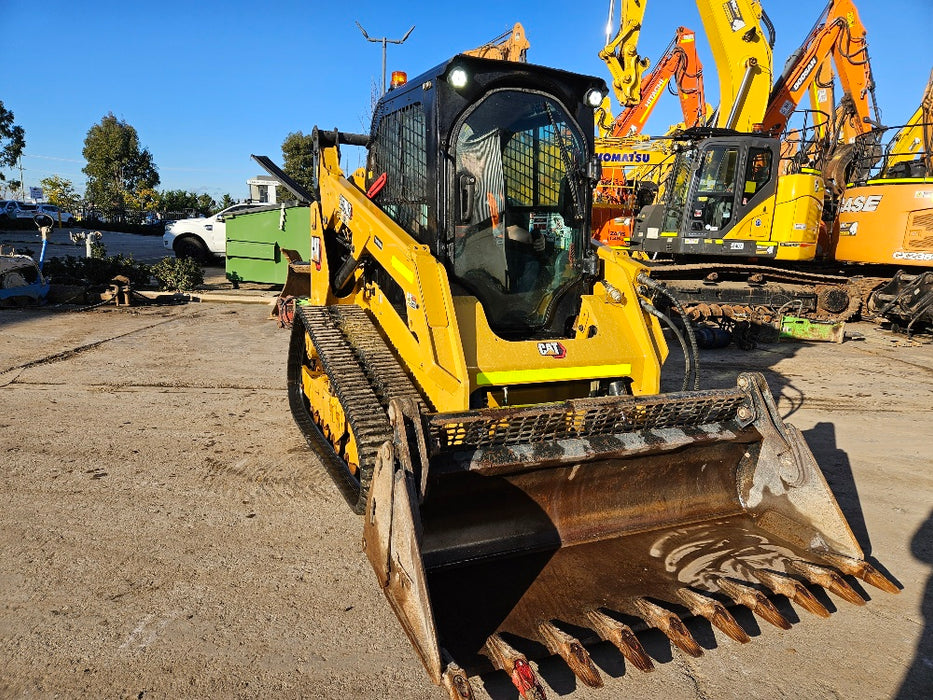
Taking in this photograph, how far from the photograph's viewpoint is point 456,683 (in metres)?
2.29

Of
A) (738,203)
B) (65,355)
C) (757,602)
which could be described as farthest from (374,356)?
(738,203)

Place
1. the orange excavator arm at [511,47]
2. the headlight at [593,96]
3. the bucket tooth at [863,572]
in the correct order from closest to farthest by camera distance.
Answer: the bucket tooth at [863,572]
the headlight at [593,96]
the orange excavator arm at [511,47]

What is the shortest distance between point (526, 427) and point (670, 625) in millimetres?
1037

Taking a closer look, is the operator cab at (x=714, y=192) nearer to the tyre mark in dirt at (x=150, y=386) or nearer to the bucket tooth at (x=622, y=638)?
the tyre mark in dirt at (x=150, y=386)

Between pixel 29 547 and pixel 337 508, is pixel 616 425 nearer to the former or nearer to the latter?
pixel 337 508

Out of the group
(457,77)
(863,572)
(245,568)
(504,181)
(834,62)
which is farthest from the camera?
(834,62)

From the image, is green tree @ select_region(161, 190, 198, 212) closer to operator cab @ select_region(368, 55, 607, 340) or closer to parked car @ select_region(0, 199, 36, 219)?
parked car @ select_region(0, 199, 36, 219)

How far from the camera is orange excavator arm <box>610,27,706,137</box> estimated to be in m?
15.2

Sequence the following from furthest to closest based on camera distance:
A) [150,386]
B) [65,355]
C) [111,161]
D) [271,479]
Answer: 1. [111,161]
2. [65,355]
3. [150,386]
4. [271,479]

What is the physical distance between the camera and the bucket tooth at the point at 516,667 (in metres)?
2.36

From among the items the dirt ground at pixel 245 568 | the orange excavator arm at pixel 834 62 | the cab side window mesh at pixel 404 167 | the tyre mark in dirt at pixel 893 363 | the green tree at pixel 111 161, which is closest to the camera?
the dirt ground at pixel 245 568

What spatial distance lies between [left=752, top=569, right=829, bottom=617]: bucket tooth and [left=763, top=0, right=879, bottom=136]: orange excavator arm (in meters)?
11.4

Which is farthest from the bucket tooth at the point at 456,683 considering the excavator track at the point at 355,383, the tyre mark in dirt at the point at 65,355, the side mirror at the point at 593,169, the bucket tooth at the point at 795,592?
the tyre mark in dirt at the point at 65,355

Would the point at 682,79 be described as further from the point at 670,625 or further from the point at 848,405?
the point at 670,625
